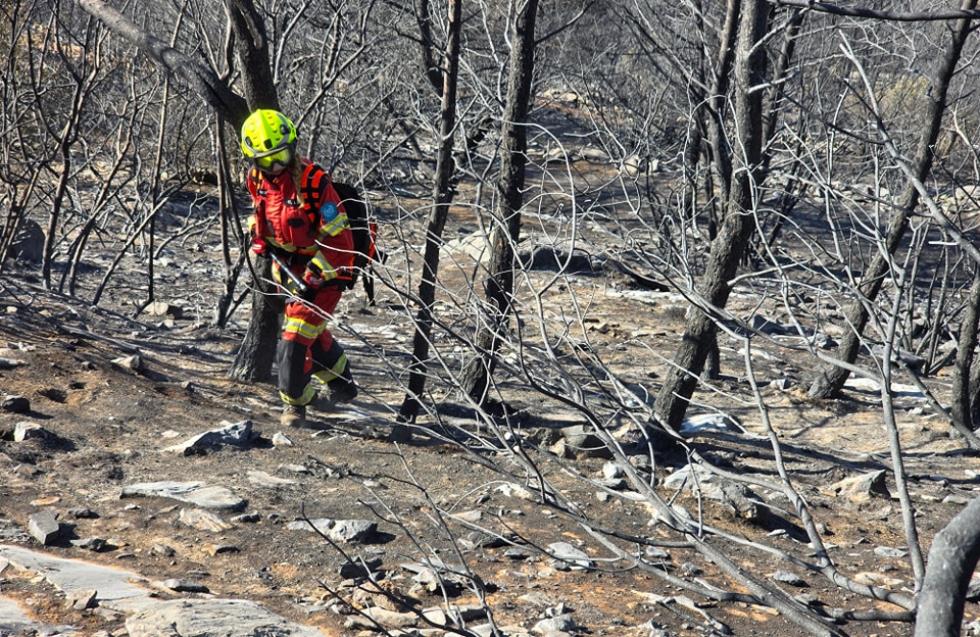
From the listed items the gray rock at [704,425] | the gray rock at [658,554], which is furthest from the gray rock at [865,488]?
the gray rock at [658,554]

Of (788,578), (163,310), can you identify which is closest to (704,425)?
(788,578)

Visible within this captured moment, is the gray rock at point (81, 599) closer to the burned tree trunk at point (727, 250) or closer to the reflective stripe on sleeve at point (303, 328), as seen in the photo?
the reflective stripe on sleeve at point (303, 328)

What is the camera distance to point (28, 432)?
4.95 metres

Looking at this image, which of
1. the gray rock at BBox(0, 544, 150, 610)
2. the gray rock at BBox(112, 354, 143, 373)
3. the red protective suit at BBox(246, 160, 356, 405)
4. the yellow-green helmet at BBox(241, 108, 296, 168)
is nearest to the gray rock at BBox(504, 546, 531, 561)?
the gray rock at BBox(0, 544, 150, 610)

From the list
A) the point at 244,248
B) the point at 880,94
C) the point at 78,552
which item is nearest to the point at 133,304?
the point at 244,248

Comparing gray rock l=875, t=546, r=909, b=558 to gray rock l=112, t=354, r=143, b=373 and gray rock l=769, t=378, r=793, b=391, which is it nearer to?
gray rock l=769, t=378, r=793, b=391

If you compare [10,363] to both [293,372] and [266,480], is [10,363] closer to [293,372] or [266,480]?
[293,372]

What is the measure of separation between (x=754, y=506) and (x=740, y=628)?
1351 millimetres

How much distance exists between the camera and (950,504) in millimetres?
5852

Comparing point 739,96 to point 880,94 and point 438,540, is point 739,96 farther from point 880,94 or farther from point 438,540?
point 880,94

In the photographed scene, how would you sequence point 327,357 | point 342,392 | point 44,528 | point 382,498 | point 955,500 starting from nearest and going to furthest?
point 44,528 → point 382,498 → point 955,500 → point 327,357 → point 342,392

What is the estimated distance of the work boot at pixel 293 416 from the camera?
6.10 metres

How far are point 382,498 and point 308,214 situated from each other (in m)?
1.93

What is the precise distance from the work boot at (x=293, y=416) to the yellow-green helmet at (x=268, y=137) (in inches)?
58.3
